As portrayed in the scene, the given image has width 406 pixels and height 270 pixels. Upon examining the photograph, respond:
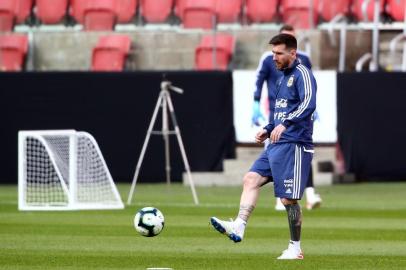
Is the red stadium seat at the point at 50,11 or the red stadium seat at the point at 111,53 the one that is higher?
the red stadium seat at the point at 50,11

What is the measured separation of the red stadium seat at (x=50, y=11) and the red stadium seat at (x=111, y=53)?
149 centimetres

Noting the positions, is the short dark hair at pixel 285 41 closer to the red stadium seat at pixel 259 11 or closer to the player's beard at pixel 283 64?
the player's beard at pixel 283 64

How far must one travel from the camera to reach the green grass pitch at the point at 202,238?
1170 centimetres

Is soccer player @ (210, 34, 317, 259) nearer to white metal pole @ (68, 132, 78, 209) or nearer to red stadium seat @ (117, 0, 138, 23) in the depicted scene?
white metal pole @ (68, 132, 78, 209)

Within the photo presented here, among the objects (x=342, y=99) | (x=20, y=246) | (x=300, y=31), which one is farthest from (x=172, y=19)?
(x=20, y=246)

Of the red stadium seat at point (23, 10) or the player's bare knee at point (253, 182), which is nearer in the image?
the player's bare knee at point (253, 182)

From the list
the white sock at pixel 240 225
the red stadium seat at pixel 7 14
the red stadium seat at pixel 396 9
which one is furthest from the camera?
the red stadium seat at pixel 7 14

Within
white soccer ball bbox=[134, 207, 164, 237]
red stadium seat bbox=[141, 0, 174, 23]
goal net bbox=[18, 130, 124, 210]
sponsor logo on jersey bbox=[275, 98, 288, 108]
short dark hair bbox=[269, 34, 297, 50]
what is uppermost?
short dark hair bbox=[269, 34, 297, 50]

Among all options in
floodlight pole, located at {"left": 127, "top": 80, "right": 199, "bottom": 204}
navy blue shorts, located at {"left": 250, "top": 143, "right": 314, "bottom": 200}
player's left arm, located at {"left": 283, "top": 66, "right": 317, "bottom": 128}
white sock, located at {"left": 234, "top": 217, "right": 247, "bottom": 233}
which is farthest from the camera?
floodlight pole, located at {"left": 127, "top": 80, "right": 199, "bottom": 204}

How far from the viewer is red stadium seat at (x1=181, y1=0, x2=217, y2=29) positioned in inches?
1090

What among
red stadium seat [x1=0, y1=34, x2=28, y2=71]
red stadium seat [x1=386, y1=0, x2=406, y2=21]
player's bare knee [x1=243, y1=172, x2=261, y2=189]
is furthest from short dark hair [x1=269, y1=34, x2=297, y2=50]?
red stadium seat [x1=0, y1=34, x2=28, y2=71]

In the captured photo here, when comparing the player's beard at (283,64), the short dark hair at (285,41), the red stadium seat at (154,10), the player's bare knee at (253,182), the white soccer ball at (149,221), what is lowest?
the white soccer ball at (149,221)

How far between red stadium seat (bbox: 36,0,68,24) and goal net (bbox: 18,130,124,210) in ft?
24.5

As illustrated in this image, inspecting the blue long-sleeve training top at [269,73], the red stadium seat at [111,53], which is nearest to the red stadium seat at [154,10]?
the red stadium seat at [111,53]
